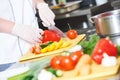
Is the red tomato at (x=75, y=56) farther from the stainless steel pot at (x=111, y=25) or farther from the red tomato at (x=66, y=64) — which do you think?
the stainless steel pot at (x=111, y=25)

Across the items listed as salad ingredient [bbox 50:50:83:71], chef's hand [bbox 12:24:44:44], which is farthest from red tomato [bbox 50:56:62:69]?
chef's hand [bbox 12:24:44:44]

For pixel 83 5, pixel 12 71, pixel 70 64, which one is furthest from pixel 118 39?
pixel 83 5

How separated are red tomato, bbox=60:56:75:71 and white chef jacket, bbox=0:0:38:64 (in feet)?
2.47

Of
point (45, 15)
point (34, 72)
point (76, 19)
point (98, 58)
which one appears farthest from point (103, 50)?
point (76, 19)

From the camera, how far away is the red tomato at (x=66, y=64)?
107 cm

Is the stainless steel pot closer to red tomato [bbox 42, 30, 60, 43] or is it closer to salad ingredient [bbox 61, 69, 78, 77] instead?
salad ingredient [bbox 61, 69, 78, 77]

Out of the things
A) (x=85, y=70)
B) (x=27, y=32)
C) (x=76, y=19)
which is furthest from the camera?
(x=76, y=19)

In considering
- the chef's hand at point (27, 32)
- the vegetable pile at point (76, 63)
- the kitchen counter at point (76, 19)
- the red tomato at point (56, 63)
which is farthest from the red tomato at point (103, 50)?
the kitchen counter at point (76, 19)

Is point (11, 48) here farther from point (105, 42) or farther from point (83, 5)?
point (83, 5)

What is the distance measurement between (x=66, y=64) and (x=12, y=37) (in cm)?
80

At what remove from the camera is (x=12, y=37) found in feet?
5.92

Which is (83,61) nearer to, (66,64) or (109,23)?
(66,64)

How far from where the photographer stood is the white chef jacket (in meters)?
1.80

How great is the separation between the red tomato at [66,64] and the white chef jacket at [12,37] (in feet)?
2.47
